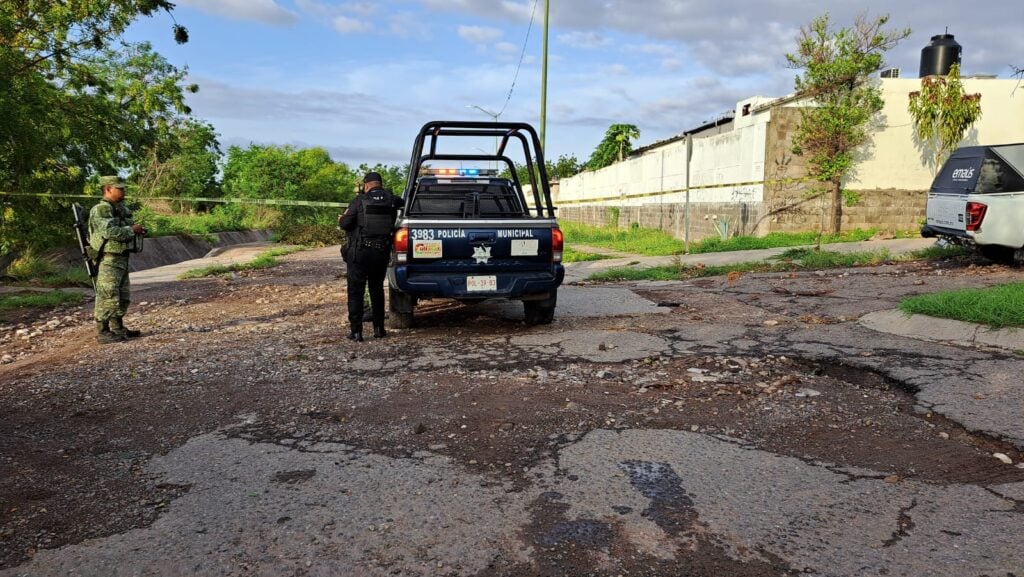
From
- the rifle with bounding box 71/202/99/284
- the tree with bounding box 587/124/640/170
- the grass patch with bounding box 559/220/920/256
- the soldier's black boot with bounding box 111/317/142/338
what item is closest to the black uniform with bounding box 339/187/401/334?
the soldier's black boot with bounding box 111/317/142/338

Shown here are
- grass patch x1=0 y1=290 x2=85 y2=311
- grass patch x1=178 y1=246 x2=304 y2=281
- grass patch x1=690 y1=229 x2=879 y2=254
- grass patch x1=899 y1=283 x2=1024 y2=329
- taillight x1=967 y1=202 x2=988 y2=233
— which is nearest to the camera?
grass patch x1=899 y1=283 x2=1024 y2=329

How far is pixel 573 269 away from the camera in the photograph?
46.2ft

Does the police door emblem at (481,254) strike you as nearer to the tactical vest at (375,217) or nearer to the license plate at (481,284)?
the license plate at (481,284)

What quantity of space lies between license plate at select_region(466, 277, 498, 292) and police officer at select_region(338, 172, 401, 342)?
2.93ft

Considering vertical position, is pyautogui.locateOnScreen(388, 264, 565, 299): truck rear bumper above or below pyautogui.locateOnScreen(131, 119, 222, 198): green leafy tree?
below

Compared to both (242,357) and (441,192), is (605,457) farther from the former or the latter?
(441,192)

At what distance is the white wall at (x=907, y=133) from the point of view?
55.9ft

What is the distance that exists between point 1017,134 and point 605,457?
19.7 meters

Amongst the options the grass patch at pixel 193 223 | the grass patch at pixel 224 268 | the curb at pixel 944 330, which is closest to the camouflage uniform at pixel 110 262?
the grass patch at pixel 224 268

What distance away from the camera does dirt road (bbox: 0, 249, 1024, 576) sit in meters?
2.52

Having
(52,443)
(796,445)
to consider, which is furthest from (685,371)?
(52,443)

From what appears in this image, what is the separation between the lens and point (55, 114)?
463 inches

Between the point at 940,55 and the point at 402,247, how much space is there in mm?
19414

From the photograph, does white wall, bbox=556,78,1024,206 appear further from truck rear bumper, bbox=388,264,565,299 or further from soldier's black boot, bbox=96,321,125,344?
soldier's black boot, bbox=96,321,125,344
